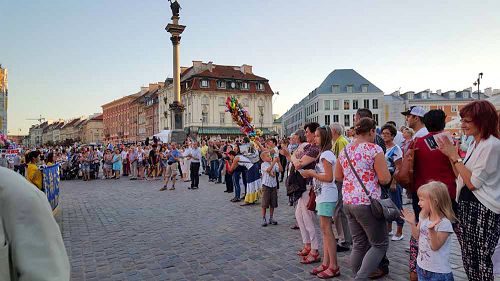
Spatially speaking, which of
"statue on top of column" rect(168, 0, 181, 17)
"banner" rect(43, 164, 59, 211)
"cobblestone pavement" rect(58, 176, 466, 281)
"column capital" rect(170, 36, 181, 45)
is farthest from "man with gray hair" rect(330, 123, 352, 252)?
"statue on top of column" rect(168, 0, 181, 17)

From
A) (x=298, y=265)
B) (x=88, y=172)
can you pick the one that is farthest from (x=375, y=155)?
(x=88, y=172)

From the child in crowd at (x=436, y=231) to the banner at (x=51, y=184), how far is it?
820 centimetres

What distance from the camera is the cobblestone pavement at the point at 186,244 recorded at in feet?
17.6

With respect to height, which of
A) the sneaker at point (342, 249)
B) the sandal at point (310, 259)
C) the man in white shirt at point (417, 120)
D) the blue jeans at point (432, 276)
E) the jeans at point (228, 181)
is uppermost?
the man in white shirt at point (417, 120)

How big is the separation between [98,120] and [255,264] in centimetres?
14691

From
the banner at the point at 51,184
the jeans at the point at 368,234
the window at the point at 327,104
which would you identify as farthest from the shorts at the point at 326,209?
the window at the point at 327,104

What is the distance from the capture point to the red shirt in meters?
4.21

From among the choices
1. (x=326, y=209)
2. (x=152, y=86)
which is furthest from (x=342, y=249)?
(x=152, y=86)

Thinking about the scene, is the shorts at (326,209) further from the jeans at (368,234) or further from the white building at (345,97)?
the white building at (345,97)

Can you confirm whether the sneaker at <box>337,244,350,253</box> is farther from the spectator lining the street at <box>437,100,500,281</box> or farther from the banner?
the banner

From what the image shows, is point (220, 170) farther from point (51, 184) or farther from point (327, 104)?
point (327, 104)

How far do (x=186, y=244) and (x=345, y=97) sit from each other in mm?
75652

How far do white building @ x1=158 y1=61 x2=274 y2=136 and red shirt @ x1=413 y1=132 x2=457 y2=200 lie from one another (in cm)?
6284

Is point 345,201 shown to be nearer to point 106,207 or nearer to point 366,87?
point 106,207
